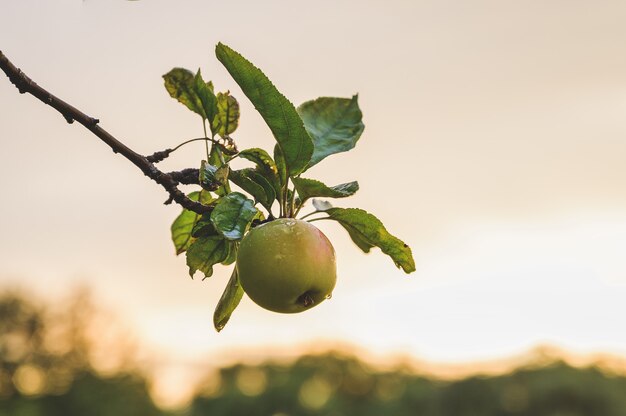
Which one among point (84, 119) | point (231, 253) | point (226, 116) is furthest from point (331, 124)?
point (84, 119)

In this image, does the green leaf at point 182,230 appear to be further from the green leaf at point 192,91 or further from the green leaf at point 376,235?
the green leaf at point 376,235

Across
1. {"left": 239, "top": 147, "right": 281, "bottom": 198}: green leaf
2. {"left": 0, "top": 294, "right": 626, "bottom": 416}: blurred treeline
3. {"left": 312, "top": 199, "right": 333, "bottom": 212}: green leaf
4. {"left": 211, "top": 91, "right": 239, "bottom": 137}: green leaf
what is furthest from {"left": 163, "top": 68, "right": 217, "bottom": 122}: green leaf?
{"left": 0, "top": 294, "right": 626, "bottom": 416}: blurred treeline

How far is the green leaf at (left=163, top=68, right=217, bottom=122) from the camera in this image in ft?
4.48

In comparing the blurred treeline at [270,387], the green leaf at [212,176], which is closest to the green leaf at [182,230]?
the green leaf at [212,176]

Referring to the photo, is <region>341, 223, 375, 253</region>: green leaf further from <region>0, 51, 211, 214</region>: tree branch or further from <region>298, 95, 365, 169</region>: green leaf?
<region>0, 51, 211, 214</region>: tree branch

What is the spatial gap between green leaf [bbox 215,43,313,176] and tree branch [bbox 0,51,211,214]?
6.5 inches

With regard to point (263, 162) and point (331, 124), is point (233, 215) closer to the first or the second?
point (263, 162)

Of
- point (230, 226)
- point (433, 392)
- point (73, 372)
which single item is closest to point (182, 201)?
point (230, 226)

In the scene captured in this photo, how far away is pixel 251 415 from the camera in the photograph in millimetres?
21359

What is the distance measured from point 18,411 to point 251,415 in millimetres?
5868

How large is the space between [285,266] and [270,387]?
21.4 meters

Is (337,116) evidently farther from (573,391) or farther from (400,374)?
(400,374)

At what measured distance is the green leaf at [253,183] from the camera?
1.28 metres

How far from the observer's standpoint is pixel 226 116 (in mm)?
1421
